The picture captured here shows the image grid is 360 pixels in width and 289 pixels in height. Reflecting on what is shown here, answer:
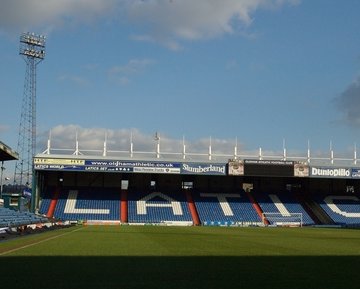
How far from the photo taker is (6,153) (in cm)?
4362

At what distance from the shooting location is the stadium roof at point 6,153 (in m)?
41.1

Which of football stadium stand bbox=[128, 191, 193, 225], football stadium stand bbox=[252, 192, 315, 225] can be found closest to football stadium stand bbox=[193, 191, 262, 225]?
football stadium stand bbox=[252, 192, 315, 225]

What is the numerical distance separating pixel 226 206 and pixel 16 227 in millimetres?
39771

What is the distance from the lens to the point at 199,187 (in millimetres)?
77312
